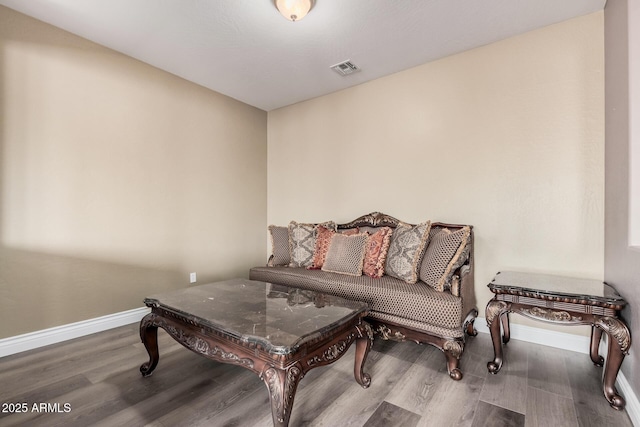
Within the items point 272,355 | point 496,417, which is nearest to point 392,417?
point 496,417

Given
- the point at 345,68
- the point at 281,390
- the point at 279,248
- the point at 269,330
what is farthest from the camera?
the point at 279,248

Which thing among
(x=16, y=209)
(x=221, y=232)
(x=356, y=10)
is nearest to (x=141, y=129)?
(x=16, y=209)

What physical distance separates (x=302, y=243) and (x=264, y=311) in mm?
1691

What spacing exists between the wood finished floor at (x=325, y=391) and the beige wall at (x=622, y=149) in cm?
41

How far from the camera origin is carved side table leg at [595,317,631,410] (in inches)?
63.1

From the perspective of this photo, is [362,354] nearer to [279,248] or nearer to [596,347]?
[596,347]

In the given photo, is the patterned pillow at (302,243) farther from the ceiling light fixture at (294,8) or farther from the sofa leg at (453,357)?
the ceiling light fixture at (294,8)

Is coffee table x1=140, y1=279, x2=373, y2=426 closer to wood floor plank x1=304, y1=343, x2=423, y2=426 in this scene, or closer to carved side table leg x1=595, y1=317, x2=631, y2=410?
wood floor plank x1=304, y1=343, x2=423, y2=426

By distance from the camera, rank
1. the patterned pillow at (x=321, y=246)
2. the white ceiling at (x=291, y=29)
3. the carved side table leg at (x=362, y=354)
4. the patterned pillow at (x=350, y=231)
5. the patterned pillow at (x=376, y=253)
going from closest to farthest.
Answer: the carved side table leg at (x=362, y=354)
the white ceiling at (x=291, y=29)
the patterned pillow at (x=376, y=253)
the patterned pillow at (x=321, y=246)
the patterned pillow at (x=350, y=231)

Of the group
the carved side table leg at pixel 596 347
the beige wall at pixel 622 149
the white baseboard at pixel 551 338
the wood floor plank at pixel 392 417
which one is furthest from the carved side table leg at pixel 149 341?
the carved side table leg at pixel 596 347

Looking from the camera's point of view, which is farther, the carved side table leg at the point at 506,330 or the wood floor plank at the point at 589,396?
the carved side table leg at the point at 506,330

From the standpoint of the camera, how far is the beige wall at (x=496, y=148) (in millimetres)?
2330

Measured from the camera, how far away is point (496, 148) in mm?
2691

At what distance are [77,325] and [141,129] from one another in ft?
6.45
